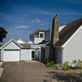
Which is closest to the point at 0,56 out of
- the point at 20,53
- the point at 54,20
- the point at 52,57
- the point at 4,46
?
the point at 4,46

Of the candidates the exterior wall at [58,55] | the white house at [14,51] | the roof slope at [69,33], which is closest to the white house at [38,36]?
the white house at [14,51]

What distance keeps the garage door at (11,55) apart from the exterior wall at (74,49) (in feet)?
40.9

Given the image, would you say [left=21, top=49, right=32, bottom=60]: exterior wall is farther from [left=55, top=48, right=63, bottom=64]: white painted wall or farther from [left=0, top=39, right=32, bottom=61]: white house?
[left=55, top=48, right=63, bottom=64]: white painted wall

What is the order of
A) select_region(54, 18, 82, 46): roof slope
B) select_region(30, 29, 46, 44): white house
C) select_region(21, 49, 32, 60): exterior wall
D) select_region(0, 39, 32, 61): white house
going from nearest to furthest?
select_region(54, 18, 82, 46): roof slope, select_region(0, 39, 32, 61): white house, select_region(21, 49, 32, 60): exterior wall, select_region(30, 29, 46, 44): white house

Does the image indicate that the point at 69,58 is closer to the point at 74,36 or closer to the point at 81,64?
the point at 81,64

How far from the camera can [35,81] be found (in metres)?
10.7

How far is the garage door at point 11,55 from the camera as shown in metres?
26.2

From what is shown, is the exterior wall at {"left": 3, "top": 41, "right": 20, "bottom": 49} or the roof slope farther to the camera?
the exterior wall at {"left": 3, "top": 41, "right": 20, "bottom": 49}

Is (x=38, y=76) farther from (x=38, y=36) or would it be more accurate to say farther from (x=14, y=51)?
(x=38, y=36)

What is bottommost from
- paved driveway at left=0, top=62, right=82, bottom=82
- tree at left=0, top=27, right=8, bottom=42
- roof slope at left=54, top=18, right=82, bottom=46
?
paved driveway at left=0, top=62, right=82, bottom=82

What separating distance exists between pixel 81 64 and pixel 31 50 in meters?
13.6

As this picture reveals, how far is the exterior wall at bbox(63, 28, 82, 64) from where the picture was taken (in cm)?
1733

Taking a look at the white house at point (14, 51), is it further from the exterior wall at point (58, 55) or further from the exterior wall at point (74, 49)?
the exterior wall at point (74, 49)

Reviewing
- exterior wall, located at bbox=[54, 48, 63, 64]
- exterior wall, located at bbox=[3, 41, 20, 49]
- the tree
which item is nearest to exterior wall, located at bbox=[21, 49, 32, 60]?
exterior wall, located at bbox=[3, 41, 20, 49]
